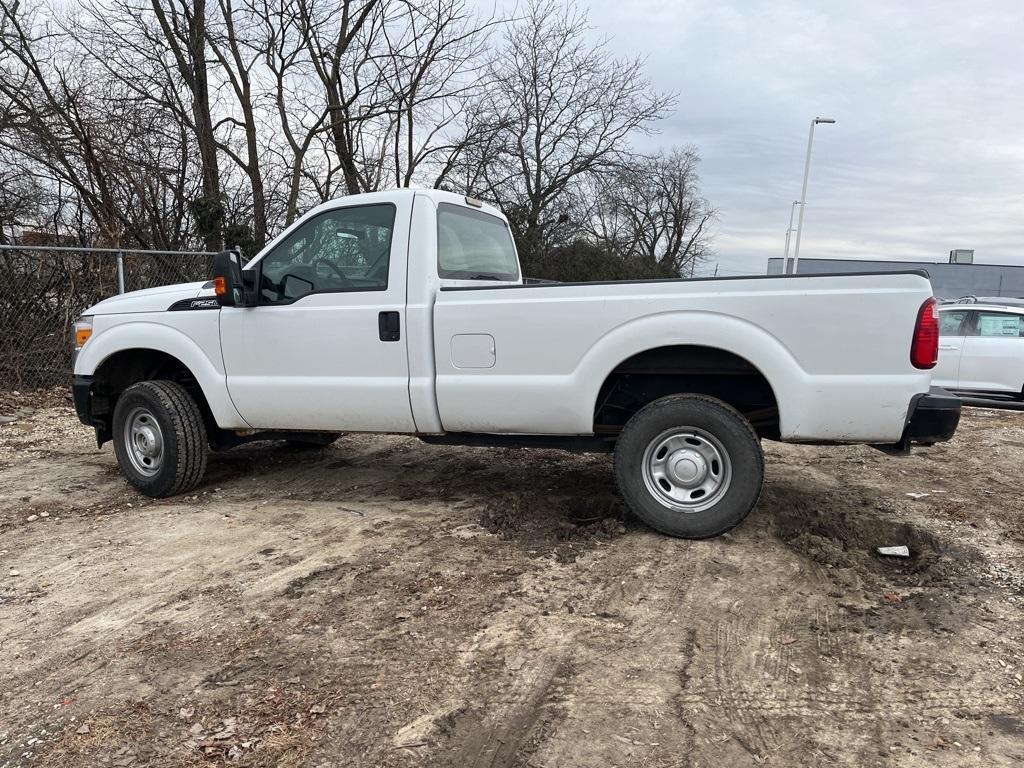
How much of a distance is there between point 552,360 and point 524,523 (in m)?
1.12

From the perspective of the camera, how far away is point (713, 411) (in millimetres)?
4082

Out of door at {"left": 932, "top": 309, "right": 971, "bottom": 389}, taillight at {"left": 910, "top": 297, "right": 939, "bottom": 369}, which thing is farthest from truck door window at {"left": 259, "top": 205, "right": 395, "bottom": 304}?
door at {"left": 932, "top": 309, "right": 971, "bottom": 389}

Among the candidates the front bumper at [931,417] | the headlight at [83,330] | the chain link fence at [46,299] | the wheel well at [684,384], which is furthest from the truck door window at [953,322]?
the chain link fence at [46,299]

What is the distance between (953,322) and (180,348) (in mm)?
10016

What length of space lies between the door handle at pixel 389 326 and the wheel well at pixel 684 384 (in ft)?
4.46

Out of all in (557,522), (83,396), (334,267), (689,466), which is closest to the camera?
(689,466)

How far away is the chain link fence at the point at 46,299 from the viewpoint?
9.32 meters

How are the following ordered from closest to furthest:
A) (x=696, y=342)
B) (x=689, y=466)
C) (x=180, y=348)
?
(x=696, y=342) → (x=689, y=466) → (x=180, y=348)

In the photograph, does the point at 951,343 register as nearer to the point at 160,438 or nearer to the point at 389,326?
the point at 389,326

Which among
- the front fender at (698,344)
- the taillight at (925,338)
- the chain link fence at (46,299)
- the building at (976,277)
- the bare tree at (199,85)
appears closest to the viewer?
the taillight at (925,338)

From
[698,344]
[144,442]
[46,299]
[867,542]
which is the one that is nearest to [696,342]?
[698,344]

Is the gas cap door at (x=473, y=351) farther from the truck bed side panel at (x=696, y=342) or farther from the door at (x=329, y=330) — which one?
the door at (x=329, y=330)

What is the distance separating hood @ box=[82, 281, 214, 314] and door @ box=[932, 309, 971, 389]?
954 cm

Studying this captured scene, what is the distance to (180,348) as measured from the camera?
16.8ft
